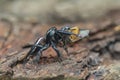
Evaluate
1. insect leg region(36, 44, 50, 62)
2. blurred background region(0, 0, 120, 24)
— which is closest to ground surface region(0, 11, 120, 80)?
insect leg region(36, 44, 50, 62)

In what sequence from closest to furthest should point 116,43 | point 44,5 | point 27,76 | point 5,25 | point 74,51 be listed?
point 27,76, point 74,51, point 116,43, point 5,25, point 44,5

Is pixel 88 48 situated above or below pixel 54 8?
below

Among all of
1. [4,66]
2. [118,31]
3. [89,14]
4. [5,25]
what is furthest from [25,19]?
[4,66]

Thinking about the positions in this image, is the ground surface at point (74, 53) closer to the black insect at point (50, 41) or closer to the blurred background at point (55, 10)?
the black insect at point (50, 41)

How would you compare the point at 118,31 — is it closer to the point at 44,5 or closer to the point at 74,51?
the point at 74,51

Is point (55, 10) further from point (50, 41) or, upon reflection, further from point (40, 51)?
point (40, 51)

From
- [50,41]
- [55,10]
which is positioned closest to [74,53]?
[50,41]
